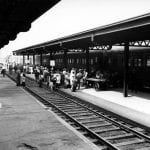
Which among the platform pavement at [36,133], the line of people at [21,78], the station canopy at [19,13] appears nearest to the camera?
the station canopy at [19,13]

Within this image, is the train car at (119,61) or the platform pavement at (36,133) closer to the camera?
the platform pavement at (36,133)

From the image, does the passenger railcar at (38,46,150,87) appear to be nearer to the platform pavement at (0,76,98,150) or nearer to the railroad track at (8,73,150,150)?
the railroad track at (8,73,150,150)

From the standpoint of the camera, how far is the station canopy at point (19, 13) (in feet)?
7.17

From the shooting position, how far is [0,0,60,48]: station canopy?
2186mm

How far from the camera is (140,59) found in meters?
20.1

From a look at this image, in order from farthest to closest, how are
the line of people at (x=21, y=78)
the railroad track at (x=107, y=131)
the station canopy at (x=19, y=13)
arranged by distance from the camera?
the line of people at (x=21, y=78), the railroad track at (x=107, y=131), the station canopy at (x=19, y=13)

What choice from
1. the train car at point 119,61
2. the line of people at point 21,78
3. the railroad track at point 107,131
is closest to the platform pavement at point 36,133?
the railroad track at point 107,131

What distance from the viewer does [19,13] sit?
2643 mm

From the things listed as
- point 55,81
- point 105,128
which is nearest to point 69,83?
point 55,81

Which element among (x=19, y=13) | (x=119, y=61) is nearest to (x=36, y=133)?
(x=19, y=13)

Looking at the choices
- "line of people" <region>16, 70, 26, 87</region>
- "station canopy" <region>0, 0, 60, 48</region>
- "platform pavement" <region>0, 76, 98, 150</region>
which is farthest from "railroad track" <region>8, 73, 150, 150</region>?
"line of people" <region>16, 70, 26, 87</region>

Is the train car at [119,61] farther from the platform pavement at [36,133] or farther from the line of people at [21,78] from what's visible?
the platform pavement at [36,133]

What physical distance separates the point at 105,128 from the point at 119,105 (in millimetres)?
3515

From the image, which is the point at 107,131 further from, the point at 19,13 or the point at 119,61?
the point at 119,61
